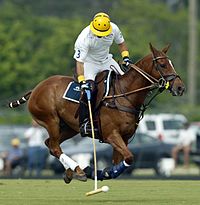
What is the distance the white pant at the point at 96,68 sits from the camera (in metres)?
17.5

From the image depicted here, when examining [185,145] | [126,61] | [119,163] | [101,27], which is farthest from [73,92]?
[185,145]

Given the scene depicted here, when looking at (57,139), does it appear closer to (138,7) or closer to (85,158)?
(85,158)

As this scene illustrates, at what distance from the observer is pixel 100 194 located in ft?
56.3

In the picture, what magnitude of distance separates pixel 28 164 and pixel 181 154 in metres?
6.30

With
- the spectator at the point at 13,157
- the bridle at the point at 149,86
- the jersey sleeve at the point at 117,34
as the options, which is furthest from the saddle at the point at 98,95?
the spectator at the point at 13,157

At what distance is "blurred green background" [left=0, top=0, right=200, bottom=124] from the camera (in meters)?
48.0

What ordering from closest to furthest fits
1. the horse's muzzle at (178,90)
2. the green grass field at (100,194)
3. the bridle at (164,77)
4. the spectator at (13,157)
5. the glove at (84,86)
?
1. the green grass field at (100,194)
2. the horse's muzzle at (178,90)
3. the bridle at (164,77)
4. the glove at (84,86)
5. the spectator at (13,157)

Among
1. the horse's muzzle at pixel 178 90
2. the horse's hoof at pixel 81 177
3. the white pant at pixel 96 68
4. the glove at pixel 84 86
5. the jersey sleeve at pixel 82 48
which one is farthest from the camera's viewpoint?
the white pant at pixel 96 68

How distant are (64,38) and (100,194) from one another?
37.4 m

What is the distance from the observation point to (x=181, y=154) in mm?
36469

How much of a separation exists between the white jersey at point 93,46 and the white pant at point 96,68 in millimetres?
65

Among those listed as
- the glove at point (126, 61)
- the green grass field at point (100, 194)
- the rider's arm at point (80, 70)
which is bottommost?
the green grass field at point (100, 194)

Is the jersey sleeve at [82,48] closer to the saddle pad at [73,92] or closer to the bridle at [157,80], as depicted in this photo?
the saddle pad at [73,92]

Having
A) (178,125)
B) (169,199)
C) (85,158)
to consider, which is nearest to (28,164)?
(85,158)
